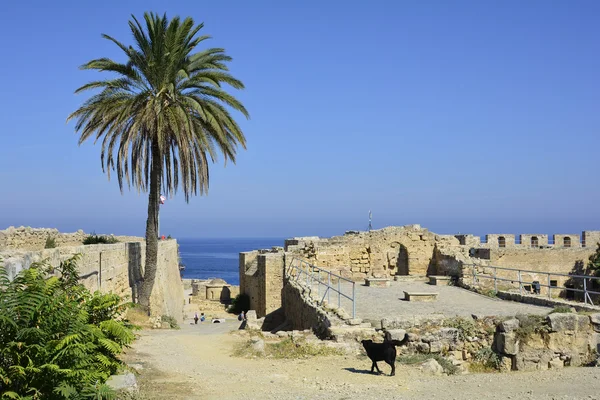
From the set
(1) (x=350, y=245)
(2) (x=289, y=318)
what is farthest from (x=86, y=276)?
(1) (x=350, y=245)

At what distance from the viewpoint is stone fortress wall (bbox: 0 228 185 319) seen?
29.1 ft

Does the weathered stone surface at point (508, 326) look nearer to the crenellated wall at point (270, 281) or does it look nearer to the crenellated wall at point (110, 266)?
the crenellated wall at point (110, 266)

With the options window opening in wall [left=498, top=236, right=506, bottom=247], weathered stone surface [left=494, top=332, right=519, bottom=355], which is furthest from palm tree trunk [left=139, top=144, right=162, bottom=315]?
window opening in wall [left=498, top=236, right=506, bottom=247]

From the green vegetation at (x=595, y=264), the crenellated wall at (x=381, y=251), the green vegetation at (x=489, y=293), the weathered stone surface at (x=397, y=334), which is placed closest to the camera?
the weathered stone surface at (x=397, y=334)

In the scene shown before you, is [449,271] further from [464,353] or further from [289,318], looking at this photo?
[464,353]

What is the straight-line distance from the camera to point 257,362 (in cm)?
1117

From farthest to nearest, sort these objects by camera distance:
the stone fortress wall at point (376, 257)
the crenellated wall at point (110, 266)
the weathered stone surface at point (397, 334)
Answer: the stone fortress wall at point (376, 257) < the weathered stone surface at point (397, 334) < the crenellated wall at point (110, 266)

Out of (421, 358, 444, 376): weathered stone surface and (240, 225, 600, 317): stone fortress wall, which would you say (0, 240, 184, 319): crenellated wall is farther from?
(421, 358, 444, 376): weathered stone surface

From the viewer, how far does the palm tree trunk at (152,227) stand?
56.7ft

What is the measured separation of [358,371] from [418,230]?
671 inches

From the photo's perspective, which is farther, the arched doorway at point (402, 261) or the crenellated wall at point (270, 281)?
the crenellated wall at point (270, 281)

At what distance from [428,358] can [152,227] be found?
981 cm

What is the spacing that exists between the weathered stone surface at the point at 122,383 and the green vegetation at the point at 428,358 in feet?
17.7

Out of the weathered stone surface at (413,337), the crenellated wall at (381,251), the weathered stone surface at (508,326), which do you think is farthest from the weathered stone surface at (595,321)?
the crenellated wall at (381,251)
